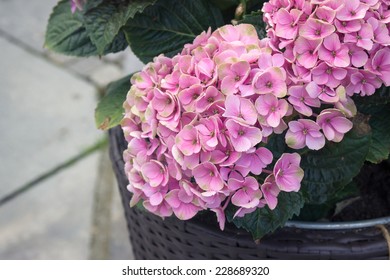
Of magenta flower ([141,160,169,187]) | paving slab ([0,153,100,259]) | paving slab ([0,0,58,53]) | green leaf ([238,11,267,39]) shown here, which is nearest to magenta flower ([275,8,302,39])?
green leaf ([238,11,267,39])

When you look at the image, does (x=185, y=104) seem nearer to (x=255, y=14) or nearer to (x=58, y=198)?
(x=255, y=14)

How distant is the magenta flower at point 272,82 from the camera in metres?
0.75

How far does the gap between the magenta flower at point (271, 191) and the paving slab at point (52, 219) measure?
102cm

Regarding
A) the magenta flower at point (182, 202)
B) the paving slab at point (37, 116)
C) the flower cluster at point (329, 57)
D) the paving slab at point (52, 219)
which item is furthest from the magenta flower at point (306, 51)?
the paving slab at point (37, 116)

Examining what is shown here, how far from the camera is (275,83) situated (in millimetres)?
751

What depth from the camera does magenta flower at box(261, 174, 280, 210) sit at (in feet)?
2.58

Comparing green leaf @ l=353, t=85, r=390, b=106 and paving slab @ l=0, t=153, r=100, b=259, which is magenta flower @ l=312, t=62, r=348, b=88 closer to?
green leaf @ l=353, t=85, r=390, b=106

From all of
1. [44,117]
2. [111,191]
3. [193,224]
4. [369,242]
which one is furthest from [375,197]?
[44,117]

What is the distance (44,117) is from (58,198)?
35 centimetres

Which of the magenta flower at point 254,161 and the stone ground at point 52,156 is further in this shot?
the stone ground at point 52,156

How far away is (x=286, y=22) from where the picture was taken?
0.78 meters

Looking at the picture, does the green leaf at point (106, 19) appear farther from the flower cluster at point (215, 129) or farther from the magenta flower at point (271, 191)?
the magenta flower at point (271, 191)

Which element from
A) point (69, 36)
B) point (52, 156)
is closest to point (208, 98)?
point (69, 36)

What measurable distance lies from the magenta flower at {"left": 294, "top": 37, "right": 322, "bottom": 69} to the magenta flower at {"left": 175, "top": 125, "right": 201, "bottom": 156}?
0.15 metres
